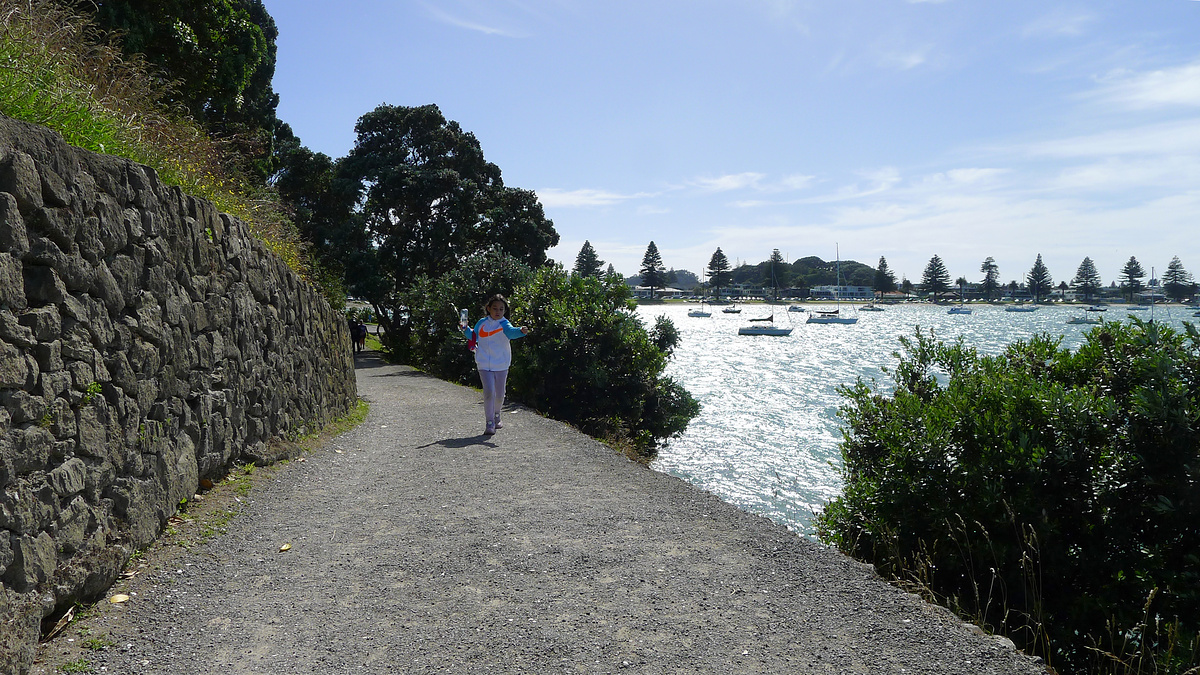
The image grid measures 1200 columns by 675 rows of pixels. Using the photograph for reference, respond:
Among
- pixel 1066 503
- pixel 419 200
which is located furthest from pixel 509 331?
pixel 419 200

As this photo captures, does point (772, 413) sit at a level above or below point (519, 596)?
below

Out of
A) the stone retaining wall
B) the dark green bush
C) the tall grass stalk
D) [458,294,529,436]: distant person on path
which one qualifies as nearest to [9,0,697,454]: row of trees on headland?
the tall grass stalk

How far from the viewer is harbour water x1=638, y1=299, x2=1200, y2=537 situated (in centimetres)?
2008

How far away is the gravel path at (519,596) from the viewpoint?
3.47 m

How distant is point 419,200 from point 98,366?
26230 mm

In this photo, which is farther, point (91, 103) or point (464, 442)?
point (464, 442)

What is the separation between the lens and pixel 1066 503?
534cm

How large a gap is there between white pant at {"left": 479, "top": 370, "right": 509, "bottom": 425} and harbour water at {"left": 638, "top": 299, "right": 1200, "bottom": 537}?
3.92 metres

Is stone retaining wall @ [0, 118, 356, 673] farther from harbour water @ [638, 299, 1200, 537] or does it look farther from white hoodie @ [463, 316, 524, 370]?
harbour water @ [638, 299, 1200, 537]

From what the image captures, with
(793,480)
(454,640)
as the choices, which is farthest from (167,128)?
(793,480)

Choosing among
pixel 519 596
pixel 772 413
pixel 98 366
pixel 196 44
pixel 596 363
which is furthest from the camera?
pixel 772 413

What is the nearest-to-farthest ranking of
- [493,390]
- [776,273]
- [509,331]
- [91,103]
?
1. [91,103]
2. [509,331]
3. [493,390]
4. [776,273]

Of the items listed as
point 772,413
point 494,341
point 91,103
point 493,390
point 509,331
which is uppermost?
point 91,103

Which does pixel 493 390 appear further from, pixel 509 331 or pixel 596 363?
pixel 596 363
